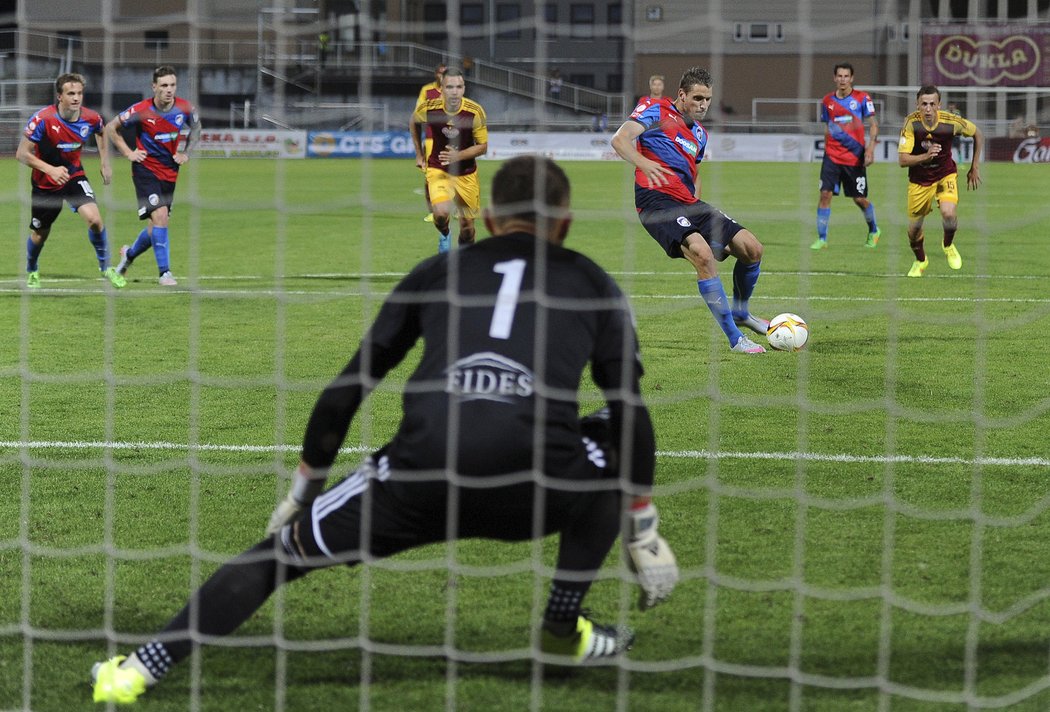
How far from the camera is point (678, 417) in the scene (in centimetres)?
648

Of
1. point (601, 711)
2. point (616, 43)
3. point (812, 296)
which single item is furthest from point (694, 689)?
point (616, 43)

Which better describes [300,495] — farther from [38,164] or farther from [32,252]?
[32,252]

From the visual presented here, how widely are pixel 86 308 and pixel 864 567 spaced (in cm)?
730

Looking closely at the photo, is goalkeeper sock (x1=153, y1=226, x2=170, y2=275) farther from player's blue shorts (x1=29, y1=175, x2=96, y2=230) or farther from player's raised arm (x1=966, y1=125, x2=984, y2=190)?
player's raised arm (x1=966, y1=125, x2=984, y2=190)

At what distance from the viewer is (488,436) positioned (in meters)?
3.19

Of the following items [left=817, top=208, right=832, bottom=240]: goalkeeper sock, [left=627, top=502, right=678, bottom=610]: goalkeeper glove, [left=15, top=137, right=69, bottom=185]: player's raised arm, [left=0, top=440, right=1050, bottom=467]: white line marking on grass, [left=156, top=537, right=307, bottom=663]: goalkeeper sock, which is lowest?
[left=0, top=440, right=1050, bottom=467]: white line marking on grass

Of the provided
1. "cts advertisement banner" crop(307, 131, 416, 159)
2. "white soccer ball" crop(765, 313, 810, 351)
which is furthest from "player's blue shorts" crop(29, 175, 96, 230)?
"cts advertisement banner" crop(307, 131, 416, 159)

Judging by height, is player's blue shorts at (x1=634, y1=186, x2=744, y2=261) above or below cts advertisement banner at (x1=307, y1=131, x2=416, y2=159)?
below

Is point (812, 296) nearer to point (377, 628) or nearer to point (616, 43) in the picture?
point (377, 628)

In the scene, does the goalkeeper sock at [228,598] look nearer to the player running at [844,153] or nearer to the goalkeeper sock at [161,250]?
the goalkeeper sock at [161,250]

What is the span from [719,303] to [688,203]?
2.56 feet

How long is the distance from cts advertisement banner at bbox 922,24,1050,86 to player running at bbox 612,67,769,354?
3429 cm

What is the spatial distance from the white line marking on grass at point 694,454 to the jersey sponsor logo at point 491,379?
2.56 meters

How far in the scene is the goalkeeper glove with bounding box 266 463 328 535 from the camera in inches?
132
